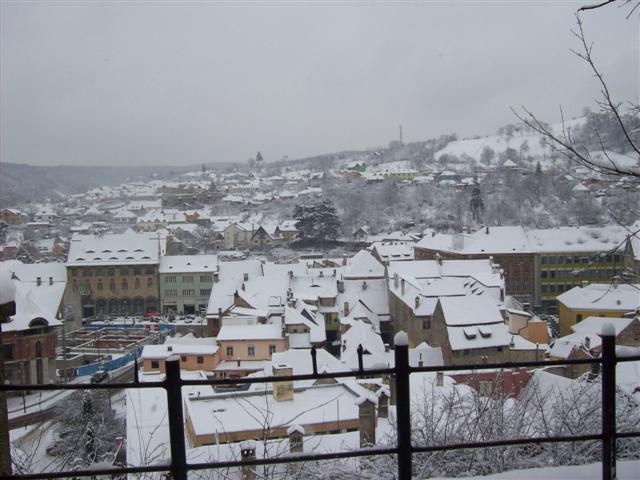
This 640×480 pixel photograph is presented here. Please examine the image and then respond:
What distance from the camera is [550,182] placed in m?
72.1

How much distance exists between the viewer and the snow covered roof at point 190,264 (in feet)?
137

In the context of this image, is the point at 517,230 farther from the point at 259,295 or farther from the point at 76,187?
the point at 76,187

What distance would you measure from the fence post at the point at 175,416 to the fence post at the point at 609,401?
1837 mm

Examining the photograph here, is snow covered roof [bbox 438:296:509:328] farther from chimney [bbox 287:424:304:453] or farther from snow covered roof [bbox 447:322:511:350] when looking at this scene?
chimney [bbox 287:424:304:453]

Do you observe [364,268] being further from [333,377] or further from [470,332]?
[333,377]

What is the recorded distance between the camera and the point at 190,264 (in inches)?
1681

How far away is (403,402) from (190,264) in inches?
1621

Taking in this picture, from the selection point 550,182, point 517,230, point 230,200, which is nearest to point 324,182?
point 230,200

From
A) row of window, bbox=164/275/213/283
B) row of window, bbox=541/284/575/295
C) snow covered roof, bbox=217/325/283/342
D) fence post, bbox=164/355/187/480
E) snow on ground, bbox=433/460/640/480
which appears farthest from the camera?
row of window, bbox=164/275/213/283

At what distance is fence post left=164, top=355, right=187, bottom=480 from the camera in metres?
2.44

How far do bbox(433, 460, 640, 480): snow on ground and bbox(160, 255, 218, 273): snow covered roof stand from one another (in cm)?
3925

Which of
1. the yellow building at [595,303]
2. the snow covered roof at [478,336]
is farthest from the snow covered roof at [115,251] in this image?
the yellow building at [595,303]

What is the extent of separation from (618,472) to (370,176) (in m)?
108

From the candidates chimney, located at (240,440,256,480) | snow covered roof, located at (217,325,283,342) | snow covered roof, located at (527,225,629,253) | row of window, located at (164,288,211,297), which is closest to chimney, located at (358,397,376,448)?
chimney, located at (240,440,256,480)
